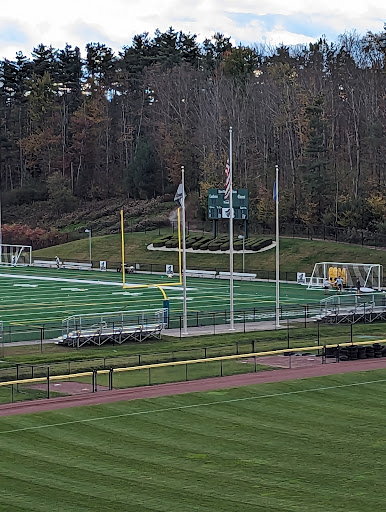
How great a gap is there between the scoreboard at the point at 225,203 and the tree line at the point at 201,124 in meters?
11.6

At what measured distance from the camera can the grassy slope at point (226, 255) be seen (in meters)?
82.8

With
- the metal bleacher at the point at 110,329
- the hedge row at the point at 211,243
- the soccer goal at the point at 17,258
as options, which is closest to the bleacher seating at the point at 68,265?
the soccer goal at the point at 17,258

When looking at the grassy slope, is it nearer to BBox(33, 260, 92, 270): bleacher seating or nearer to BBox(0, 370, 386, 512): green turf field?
BBox(33, 260, 92, 270): bleacher seating

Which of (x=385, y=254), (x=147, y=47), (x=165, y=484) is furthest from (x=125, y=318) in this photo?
(x=147, y=47)

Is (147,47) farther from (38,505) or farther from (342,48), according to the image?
(38,505)

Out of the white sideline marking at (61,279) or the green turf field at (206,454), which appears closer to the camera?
the green turf field at (206,454)

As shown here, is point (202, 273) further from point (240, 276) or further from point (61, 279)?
point (61, 279)

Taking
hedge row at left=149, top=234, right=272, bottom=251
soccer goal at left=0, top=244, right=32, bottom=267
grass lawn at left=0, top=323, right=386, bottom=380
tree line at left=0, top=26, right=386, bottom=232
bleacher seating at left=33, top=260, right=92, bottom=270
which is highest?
tree line at left=0, top=26, right=386, bottom=232

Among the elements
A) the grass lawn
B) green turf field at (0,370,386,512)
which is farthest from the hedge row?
green turf field at (0,370,386,512)

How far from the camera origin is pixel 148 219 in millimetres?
110125

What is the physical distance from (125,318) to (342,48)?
80679 mm

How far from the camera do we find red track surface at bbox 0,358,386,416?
29172mm

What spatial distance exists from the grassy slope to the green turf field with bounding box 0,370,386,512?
51427 millimetres

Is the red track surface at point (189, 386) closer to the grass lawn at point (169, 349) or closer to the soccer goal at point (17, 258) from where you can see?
the grass lawn at point (169, 349)
